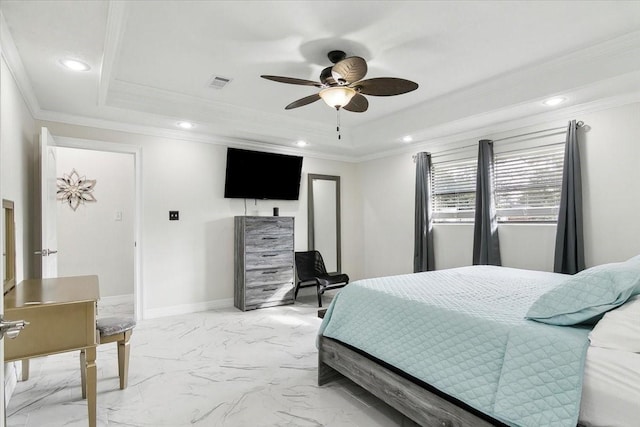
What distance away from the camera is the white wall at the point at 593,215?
125 inches

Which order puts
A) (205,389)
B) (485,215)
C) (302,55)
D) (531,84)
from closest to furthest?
(205,389), (302,55), (531,84), (485,215)

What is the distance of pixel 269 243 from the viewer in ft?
15.4

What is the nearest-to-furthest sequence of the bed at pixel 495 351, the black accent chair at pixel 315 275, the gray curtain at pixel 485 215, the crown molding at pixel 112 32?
the bed at pixel 495 351, the crown molding at pixel 112 32, the gray curtain at pixel 485 215, the black accent chair at pixel 315 275

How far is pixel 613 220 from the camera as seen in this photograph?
3270 mm

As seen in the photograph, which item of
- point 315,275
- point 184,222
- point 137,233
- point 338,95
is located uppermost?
point 338,95

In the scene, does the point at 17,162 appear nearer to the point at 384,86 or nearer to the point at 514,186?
the point at 384,86

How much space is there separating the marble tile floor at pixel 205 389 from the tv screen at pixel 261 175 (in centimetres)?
196

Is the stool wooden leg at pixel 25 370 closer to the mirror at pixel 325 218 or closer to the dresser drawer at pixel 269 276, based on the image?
the dresser drawer at pixel 269 276

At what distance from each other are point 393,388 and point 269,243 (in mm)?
2964

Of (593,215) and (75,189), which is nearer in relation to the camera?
(593,215)

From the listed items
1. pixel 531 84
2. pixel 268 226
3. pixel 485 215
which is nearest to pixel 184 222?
pixel 268 226

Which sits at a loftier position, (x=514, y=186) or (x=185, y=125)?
(x=185, y=125)

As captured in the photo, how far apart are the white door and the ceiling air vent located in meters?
1.49

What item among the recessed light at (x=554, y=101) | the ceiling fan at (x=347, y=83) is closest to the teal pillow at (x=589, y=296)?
the ceiling fan at (x=347, y=83)
